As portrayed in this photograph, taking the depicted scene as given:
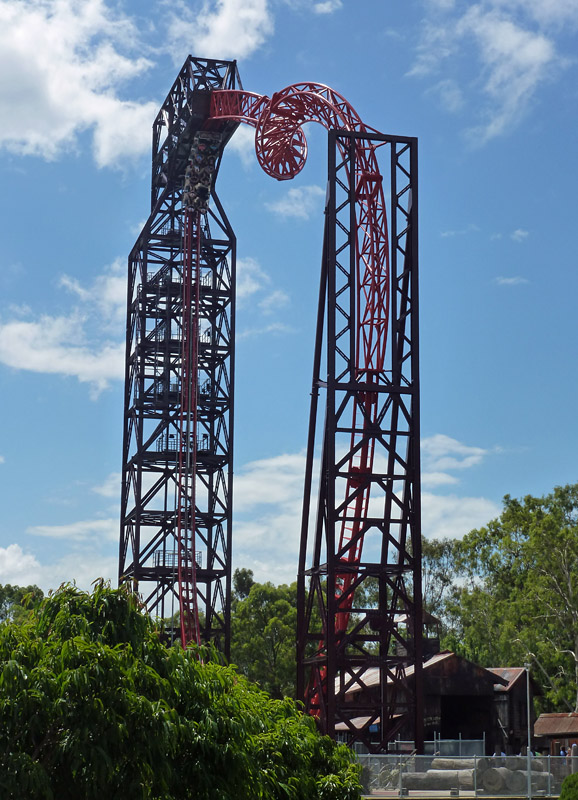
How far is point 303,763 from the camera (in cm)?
1694

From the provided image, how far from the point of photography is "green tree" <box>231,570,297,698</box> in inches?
2699

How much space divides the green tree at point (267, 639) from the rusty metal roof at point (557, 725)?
90.1ft

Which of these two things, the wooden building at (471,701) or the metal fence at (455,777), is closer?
the metal fence at (455,777)

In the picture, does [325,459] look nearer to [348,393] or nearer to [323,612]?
[348,393]

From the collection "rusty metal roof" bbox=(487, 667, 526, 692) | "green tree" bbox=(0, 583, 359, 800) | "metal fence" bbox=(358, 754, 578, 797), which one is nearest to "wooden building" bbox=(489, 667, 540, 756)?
"rusty metal roof" bbox=(487, 667, 526, 692)

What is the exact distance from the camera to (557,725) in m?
41.6

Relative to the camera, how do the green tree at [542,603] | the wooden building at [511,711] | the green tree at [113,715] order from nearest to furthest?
1. the green tree at [113,715]
2. the wooden building at [511,711]
3. the green tree at [542,603]

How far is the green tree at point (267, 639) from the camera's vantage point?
6856cm

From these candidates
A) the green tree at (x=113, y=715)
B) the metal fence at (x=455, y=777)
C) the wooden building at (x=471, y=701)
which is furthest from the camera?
the wooden building at (x=471, y=701)

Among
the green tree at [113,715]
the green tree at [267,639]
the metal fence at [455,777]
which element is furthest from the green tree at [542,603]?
the green tree at [113,715]

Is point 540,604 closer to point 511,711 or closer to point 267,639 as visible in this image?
point 511,711

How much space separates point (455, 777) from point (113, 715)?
53.4ft

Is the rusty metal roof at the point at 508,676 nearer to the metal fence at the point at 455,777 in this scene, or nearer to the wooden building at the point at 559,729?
the wooden building at the point at 559,729

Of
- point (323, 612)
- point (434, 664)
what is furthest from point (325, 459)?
point (434, 664)
